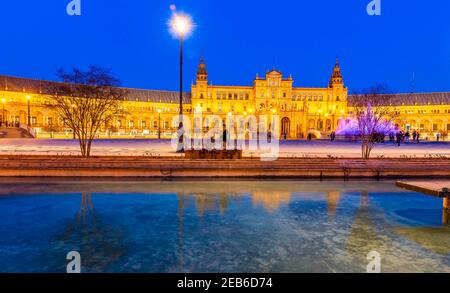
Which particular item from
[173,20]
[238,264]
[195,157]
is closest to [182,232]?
[238,264]

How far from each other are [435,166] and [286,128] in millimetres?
93556

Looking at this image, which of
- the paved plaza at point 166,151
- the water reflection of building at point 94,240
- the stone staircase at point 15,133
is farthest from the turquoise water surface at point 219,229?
the stone staircase at point 15,133

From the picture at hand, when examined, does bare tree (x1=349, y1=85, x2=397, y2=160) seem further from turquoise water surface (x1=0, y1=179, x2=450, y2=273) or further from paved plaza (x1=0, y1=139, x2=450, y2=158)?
turquoise water surface (x1=0, y1=179, x2=450, y2=273)

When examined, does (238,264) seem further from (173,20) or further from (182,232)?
(173,20)

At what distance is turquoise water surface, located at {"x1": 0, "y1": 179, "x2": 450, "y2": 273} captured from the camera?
5758 mm

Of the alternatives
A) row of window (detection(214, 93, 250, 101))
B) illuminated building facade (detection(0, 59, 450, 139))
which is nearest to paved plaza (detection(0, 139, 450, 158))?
illuminated building facade (detection(0, 59, 450, 139))

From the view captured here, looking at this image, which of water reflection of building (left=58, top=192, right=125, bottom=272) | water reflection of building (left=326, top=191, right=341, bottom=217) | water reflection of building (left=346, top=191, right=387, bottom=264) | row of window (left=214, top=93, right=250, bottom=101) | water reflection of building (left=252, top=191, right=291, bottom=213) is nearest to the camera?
water reflection of building (left=58, top=192, right=125, bottom=272)

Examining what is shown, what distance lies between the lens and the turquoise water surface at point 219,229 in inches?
227

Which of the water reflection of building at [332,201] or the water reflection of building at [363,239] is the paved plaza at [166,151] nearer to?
the water reflection of building at [332,201]

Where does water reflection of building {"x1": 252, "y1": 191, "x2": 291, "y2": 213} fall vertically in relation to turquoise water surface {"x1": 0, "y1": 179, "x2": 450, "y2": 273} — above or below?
above

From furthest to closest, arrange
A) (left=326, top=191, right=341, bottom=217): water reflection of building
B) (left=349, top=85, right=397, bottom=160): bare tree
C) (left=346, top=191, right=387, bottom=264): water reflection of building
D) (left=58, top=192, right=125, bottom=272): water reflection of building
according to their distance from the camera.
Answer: (left=349, top=85, right=397, bottom=160): bare tree < (left=326, top=191, right=341, bottom=217): water reflection of building < (left=346, top=191, right=387, bottom=264): water reflection of building < (left=58, top=192, right=125, bottom=272): water reflection of building

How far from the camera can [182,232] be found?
7398 mm

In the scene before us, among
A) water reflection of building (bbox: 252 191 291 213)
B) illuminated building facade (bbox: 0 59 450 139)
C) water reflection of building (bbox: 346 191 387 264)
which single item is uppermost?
illuminated building facade (bbox: 0 59 450 139)

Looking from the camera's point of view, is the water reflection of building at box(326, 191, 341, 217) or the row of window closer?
the water reflection of building at box(326, 191, 341, 217)
